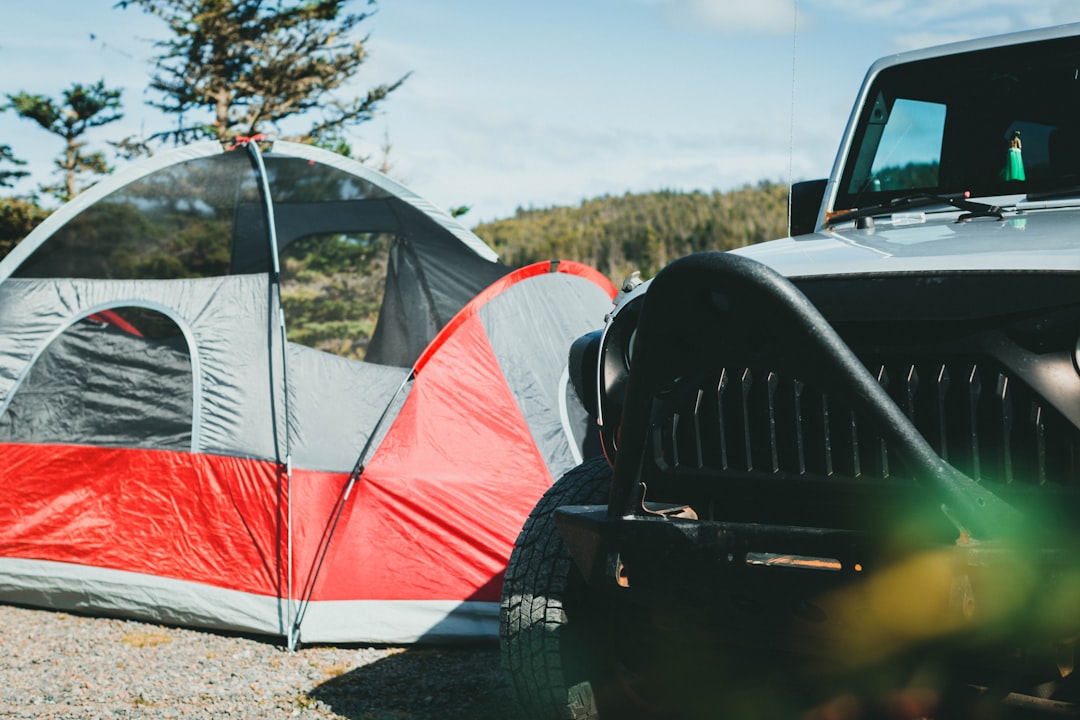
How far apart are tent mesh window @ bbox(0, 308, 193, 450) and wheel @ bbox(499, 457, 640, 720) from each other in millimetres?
2882

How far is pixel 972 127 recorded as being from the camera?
3836 millimetres

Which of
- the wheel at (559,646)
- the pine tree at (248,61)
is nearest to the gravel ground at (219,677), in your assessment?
the wheel at (559,646)

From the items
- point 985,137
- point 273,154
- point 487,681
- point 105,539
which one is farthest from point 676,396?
point 273,154

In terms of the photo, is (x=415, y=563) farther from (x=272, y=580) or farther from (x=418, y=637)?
(x=272, y=580)

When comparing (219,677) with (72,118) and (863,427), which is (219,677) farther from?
(72,118)

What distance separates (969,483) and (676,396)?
78 cm

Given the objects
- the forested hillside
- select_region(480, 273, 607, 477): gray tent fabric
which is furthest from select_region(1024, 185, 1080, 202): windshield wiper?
the forested hillside

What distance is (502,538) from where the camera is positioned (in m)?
5.17

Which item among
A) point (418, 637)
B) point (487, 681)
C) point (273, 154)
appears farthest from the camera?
point (273, 154)

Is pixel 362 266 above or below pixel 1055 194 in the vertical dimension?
below

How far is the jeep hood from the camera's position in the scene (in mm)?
2303

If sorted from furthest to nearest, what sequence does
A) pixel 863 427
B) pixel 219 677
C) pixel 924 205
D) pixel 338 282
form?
pixel 338 282
pixel 219 677
pixel 924 205
pixel 863 427

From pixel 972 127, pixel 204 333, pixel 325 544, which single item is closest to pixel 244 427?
pixel 204 333

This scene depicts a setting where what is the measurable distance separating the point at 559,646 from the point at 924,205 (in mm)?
1923
